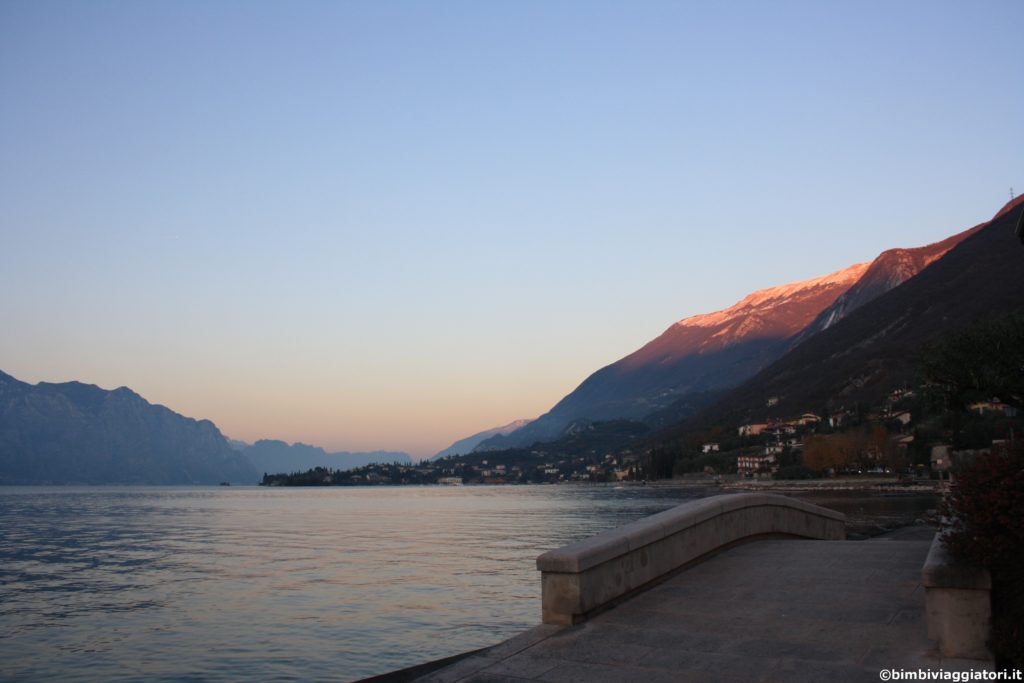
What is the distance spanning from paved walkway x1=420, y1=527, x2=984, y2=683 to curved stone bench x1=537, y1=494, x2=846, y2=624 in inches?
9.0

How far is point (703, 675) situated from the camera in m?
7.92

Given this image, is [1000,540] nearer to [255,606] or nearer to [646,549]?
[646,549]

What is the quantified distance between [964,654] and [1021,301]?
16155 cm

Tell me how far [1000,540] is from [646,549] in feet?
14.9

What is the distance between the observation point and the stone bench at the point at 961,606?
25.4 ft

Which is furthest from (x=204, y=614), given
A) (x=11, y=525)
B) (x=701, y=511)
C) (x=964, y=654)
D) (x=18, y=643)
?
(x=11, y=525)

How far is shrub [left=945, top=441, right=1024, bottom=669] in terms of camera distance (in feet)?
24.8

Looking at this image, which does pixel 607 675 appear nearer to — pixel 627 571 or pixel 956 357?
pixel 627 571

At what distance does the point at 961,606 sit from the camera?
308 inches

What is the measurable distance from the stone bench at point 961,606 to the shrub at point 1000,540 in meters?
0.11

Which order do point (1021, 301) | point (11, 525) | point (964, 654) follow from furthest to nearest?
point (1021, 301) < point (11, 525) < point (964, 654)

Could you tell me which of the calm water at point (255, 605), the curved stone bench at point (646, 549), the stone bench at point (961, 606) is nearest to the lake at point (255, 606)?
the calm water at point (255, 605)

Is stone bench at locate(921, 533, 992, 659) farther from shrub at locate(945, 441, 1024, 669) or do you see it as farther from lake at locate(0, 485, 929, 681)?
lake at locate(0, 485, 929, 681)

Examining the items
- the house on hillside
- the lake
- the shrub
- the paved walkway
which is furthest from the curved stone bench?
the house on hillside
